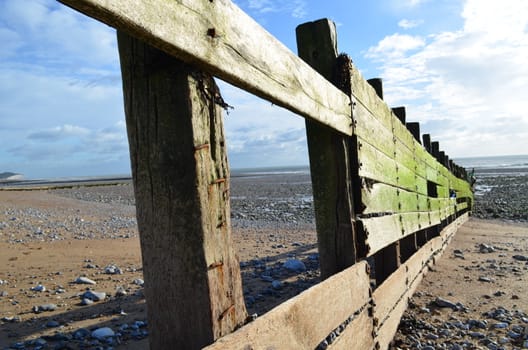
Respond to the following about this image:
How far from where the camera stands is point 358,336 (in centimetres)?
303

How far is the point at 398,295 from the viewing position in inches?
177

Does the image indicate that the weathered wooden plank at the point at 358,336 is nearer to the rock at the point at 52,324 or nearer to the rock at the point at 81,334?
the rock at the point at 81,334

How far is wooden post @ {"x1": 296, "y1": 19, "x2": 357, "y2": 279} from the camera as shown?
3.19 meters

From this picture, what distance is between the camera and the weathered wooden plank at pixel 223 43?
1.25m

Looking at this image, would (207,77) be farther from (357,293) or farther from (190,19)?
(357,293)

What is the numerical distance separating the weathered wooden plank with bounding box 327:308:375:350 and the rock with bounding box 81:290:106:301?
363cm

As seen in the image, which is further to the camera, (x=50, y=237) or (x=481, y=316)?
(x=50, y=237)

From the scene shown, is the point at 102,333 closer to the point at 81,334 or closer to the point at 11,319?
the point at 81,334

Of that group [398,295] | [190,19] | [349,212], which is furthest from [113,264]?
[190,19]

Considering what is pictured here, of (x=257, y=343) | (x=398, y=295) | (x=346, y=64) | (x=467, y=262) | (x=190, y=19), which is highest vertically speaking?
(x=346, y=64)

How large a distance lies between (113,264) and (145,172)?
255 inches

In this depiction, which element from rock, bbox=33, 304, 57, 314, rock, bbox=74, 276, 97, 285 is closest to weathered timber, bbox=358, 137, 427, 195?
rock, bbox=33, 304, 57, 314

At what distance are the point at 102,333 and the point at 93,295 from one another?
56.1 inches

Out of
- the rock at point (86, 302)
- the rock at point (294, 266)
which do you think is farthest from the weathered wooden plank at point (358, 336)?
the rock at point (294, 266)
